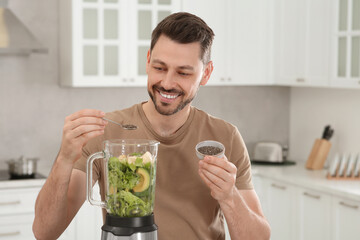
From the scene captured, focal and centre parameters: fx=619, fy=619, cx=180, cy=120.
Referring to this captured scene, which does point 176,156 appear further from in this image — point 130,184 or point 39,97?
point 39,97

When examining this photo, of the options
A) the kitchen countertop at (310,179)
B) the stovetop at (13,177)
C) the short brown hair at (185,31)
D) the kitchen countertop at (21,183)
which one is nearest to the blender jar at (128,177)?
the short brown hair at (185,31)

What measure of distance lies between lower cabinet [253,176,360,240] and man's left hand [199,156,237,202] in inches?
80.6

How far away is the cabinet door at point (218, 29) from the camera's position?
436cm

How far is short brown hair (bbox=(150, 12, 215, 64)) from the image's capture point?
71.3 inches

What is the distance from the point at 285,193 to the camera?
13.5 ft

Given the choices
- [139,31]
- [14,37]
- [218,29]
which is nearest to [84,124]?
[14,37]

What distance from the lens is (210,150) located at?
5.37 ft

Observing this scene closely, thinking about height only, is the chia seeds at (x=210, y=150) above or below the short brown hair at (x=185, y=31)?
below

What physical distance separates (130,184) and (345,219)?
2.42 meters

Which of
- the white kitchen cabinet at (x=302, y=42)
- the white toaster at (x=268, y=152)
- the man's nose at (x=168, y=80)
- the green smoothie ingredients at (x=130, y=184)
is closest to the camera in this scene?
the green smoothie ingredients at (x=130, y=184)

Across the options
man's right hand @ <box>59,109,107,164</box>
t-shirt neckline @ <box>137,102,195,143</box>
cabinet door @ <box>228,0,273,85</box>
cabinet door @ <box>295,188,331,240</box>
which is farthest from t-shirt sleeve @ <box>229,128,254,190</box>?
cabinet door @ <box>228,0,273,85</box>

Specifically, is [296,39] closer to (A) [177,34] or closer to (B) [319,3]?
(B) [319,3]

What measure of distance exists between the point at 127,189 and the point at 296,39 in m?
3.18

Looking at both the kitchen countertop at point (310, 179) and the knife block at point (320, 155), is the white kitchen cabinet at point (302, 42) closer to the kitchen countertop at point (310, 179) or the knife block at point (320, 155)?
the knife block at point (320, 155)
